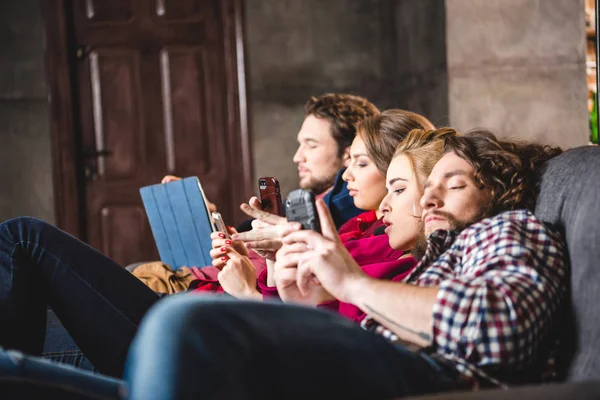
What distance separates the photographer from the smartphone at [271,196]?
164 cm

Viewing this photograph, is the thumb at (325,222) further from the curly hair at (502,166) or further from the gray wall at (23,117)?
the gray wall at (23,117)

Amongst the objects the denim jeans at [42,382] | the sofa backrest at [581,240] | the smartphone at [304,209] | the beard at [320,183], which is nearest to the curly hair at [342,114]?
the beard at [320,183]

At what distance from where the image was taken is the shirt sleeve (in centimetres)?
111

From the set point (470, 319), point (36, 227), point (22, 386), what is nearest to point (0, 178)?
point (36, 227)

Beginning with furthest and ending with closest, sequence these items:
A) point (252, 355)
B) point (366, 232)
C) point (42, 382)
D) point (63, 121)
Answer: point (63, 121)
point (366, 232)
point (42, 382)
point (252, 355)

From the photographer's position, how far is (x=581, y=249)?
1.20 meters

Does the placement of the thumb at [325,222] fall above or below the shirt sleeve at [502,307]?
above

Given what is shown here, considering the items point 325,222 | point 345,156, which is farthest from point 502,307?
point 345,156

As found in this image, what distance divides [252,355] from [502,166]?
79cm

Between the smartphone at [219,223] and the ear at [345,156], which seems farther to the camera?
the ear at [345,156]

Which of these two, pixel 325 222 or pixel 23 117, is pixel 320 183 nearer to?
pixel 325 222

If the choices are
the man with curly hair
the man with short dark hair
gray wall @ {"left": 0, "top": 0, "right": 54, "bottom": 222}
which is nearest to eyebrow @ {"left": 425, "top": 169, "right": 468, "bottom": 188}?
the man with curly hair

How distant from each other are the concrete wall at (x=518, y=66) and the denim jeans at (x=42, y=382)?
2.91 meters

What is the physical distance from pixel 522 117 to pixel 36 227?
2.71 meters
